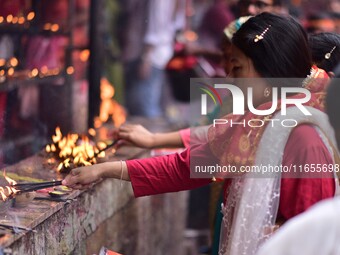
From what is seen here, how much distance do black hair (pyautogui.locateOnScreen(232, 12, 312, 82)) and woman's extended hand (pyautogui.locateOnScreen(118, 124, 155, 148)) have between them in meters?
1.41

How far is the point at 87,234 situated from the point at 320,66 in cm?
165

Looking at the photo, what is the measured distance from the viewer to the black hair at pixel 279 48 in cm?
332

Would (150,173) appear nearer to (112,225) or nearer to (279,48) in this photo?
(279,48)

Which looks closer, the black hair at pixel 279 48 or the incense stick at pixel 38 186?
the black hair at pixel 279 48

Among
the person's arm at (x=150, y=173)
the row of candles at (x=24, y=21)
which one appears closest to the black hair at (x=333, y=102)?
the person's arm at (x=150, y=173)

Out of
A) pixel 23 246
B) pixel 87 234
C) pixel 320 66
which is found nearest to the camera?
pixel 23 246

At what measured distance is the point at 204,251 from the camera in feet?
20.2

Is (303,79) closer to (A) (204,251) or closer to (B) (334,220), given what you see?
(B) (334,220)

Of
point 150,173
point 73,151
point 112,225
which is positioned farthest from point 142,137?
point 150,173

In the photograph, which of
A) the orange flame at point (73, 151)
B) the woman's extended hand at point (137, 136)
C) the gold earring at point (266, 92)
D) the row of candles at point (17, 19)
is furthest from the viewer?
the row of candles at point (17, 19)

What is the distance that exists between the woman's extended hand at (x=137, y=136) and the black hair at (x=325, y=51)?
3.89 ft

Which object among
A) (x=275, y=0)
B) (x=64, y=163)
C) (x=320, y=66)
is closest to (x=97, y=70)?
(x=275, y=0)

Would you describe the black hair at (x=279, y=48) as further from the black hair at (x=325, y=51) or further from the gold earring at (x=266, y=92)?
the black hair at (x=325, y=51)

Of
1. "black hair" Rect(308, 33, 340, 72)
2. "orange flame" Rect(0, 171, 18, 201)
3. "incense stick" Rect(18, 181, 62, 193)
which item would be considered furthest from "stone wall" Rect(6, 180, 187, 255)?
"black hair" Rect(308, 33, 340, 72)
